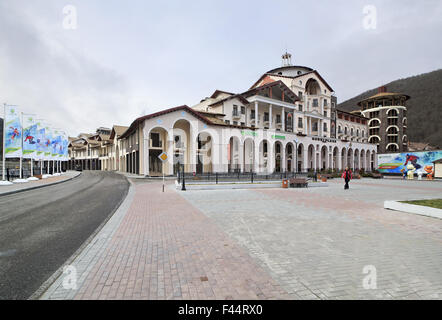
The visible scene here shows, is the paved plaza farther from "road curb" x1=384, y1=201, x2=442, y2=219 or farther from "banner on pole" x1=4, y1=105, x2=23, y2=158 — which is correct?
"banner on pole" x1=4, y1=105, x2=23, y2=158

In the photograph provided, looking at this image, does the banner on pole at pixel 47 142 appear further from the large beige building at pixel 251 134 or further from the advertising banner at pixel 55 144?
the large beige building at pixel 251 134

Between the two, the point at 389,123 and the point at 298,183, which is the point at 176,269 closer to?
the point at 298,183

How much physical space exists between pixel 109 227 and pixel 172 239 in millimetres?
2321

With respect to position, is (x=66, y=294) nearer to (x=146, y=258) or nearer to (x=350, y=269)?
(x=146, y=258)

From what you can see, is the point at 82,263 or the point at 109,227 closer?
the point at 82,263

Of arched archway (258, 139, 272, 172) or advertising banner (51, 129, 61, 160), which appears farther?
arched archway (258, 139, 272, 172)

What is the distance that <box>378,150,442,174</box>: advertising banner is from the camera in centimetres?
3484

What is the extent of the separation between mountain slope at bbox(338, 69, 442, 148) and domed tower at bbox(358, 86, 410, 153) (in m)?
35.7

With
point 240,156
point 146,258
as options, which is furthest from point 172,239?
point 240,156

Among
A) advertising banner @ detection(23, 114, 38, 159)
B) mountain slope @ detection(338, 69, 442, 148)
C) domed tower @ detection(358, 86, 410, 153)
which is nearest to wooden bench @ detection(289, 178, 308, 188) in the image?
advertising banner @ detection(23, 114, 38, 159)

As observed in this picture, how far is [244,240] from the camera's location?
17.1 feet

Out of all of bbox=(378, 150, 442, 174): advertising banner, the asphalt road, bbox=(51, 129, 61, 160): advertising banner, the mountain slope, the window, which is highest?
the mountain slope

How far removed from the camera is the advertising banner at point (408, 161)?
34.8m
